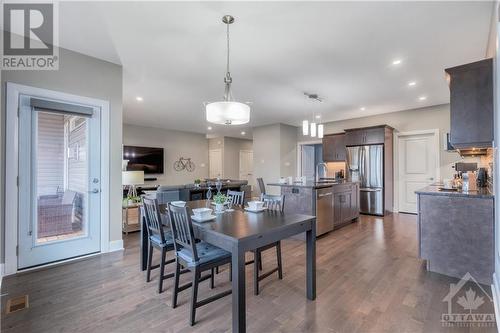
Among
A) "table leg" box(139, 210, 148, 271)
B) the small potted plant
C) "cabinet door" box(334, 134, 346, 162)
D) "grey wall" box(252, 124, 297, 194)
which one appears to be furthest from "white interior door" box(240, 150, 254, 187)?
the small potted plant

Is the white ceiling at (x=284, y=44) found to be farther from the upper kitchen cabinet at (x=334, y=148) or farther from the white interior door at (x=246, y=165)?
the white interior door at (x=246, y=165)

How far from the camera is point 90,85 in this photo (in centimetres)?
340

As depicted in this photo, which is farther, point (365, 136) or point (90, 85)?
point (365, 136)

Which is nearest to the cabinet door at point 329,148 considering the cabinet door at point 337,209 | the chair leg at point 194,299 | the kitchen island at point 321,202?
the kitchen island at point 321,202

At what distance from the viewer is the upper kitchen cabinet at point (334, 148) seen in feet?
23.4

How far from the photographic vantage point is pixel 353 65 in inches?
140

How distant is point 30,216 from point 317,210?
401cm

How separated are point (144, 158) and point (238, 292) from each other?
26.0ft

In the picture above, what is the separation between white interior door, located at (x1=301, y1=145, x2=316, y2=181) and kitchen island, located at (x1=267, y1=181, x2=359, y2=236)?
351 centimetres

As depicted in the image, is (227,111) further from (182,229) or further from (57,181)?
(57,181)

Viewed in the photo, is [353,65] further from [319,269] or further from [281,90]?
[319,269]

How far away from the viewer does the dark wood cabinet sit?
6.07 meters

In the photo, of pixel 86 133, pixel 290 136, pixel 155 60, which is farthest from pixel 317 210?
pixel 290 136

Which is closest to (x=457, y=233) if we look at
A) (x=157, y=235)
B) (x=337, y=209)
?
(x=337, y=209)
